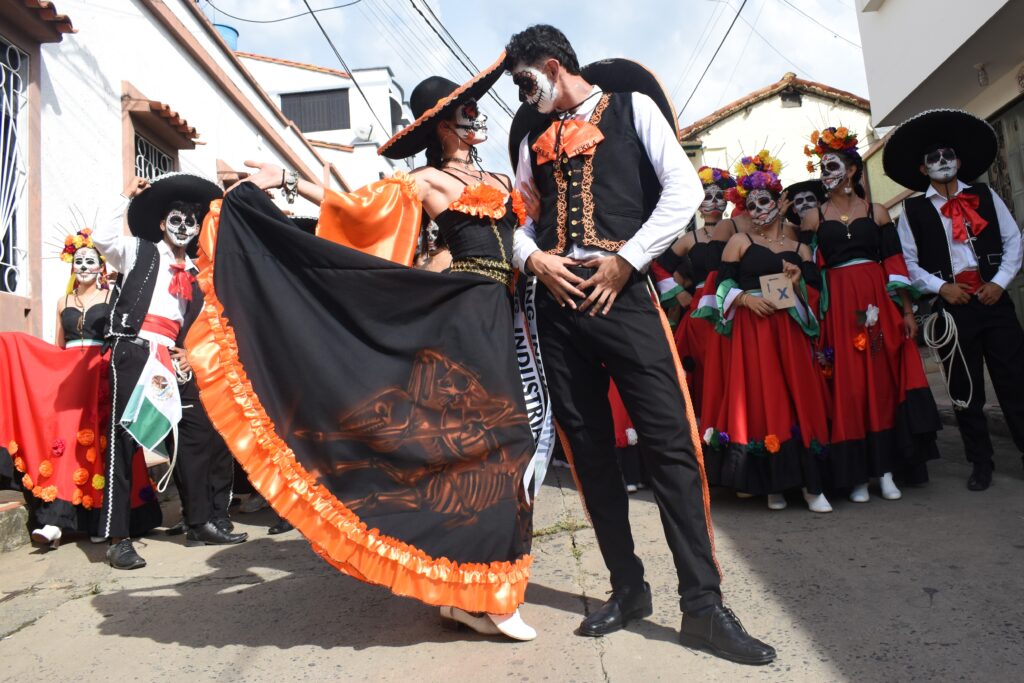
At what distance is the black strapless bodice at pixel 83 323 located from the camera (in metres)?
5.40

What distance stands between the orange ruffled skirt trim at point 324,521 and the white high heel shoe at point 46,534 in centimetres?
273

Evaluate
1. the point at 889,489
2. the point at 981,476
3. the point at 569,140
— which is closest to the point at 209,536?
the point at 569,140

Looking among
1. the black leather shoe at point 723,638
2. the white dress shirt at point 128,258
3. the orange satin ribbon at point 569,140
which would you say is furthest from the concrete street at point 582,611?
the orange satin ribbon at point 569,140

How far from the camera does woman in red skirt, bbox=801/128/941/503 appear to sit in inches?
189

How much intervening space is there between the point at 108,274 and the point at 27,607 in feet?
8.37

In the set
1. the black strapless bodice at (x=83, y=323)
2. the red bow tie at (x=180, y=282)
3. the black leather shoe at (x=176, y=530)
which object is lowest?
the black leather shoe at (x=176, y=530)

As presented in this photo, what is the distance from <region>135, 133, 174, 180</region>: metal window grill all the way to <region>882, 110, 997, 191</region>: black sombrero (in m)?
6.77

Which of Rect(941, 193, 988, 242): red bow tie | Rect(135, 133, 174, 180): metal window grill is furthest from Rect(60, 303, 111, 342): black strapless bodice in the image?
Rect(941, 193, 988, 242): red bow tie

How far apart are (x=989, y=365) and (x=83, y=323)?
560 centimetres

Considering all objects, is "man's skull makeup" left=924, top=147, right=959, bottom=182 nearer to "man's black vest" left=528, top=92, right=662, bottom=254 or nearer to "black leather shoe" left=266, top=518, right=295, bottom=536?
"man's black vest" left=528, top=92, right=662, bottom=254

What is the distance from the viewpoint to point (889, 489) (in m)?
4.77

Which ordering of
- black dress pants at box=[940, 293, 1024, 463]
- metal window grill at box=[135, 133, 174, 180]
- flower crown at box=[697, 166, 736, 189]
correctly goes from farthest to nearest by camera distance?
metal window grill at box=[135, 133, 174, 180] → flower crown at box=[697, 166, 736, 189] → black dress pants at box=[940, 293, 1024, 463]

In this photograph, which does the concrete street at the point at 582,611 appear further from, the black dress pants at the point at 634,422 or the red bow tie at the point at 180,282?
the red bow tie at the point at 180,282

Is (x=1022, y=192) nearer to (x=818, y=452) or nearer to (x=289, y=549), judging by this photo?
(x=818, y=452)
